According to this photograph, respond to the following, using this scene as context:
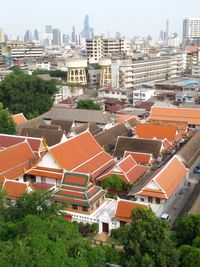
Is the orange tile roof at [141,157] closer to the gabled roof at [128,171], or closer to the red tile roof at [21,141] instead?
the gabled roof at [128,171]

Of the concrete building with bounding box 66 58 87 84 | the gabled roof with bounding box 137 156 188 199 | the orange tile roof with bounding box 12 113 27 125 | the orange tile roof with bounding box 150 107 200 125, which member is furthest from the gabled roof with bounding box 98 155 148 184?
the concrete building with bounding box 66 58 87 84

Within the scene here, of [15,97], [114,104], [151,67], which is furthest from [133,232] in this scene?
[151,67]

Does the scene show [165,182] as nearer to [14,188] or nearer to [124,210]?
[124,210]

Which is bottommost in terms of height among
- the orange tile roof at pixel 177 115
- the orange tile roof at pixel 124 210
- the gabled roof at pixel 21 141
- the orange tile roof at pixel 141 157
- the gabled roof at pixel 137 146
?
the orange tile roof at pixel 124 210

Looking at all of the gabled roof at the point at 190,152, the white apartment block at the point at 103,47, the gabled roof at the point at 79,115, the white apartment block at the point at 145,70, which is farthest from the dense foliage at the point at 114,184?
the white apartment block at the point at 103,47

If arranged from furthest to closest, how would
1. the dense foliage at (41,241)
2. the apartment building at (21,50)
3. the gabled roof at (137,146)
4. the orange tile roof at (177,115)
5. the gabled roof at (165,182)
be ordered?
the apartment building at (21,50) → the orange tile roof at (177,115) → the gabled roof at (137,146) → the gabled roof at (165,182) → the dense foliage at (41,241)

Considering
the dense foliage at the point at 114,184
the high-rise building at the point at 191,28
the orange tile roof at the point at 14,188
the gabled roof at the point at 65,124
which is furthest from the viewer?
the high-rise building at the point at 191,28

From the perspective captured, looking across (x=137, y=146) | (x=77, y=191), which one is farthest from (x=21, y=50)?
(x=77, y=191)

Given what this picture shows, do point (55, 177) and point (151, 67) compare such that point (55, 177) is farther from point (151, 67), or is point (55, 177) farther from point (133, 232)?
point (151, 67)
